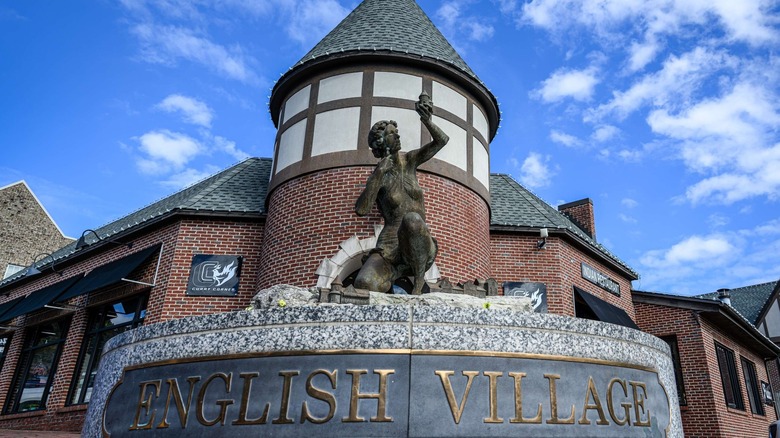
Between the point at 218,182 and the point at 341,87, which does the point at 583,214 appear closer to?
the point at 341,87

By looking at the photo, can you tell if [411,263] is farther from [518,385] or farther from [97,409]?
[97,409]

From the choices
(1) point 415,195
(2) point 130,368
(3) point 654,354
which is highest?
(1) point 415,195

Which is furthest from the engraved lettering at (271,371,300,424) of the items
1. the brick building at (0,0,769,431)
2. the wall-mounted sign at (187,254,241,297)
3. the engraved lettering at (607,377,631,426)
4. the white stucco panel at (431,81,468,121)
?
the white stucco panel at (431,81,468,121)

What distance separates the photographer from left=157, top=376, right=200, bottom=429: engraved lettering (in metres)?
3.45

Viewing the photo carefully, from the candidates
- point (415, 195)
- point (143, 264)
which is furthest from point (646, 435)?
point (143, 264)

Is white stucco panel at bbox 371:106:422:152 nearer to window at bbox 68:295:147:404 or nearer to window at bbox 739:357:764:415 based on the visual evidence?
window at bbox 68:295:147:404

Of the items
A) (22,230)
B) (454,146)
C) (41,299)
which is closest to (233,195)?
(454,146)

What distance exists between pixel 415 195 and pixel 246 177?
9.58 meters

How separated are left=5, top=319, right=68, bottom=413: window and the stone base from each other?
12525 millimetres

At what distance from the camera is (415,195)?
519 centimetres

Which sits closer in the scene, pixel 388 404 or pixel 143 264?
pixel 388 404

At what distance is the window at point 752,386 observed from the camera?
17469mm

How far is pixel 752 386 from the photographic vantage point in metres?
18.0

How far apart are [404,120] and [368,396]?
316 inches
